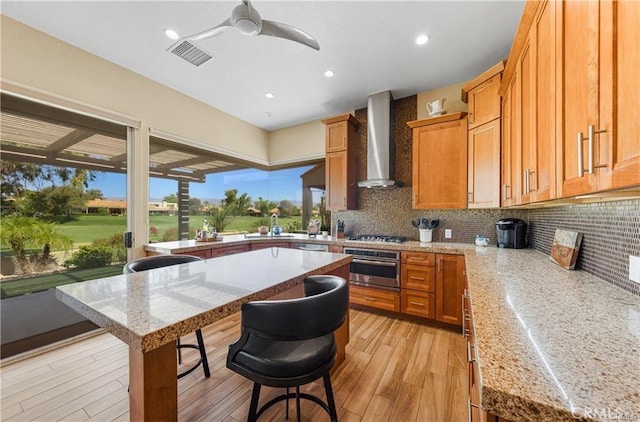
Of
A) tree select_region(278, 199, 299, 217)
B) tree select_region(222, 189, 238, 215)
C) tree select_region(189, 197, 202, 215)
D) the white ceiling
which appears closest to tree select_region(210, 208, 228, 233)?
tree select_region(222, 189, 238, 215)

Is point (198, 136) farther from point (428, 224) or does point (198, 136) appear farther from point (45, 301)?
point (428, 224)

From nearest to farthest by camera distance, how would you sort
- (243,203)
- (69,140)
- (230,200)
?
(69,140)
(230,200)
(243,203)

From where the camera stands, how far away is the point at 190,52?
2.48m

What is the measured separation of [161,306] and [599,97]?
1.74m

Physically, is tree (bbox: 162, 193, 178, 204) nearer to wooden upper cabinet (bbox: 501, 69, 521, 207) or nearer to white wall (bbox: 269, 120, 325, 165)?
white wall (bbox: 269, 120, 325, 165)

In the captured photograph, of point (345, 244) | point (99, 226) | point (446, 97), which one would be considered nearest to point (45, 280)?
point (99, 226)

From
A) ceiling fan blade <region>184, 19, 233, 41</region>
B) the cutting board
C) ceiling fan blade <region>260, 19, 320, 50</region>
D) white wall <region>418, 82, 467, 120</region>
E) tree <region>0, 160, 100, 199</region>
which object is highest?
white wall <region>418, 82, 467, 120</region>

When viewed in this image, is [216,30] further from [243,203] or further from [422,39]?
[243,203]

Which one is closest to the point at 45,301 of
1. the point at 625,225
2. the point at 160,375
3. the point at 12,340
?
the point at 12,340

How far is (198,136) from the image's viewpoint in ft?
11.6

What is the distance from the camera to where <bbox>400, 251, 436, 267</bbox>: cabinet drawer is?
277 centimetres

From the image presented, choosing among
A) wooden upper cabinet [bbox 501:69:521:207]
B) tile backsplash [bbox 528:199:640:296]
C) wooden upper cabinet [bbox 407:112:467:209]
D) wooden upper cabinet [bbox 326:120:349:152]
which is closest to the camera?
tile backsplash [bbox 528:199:640:296]

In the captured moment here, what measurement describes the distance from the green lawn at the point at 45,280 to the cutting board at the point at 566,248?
13.6ft

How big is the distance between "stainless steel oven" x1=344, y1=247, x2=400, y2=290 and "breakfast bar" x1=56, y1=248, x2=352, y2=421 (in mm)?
1730
